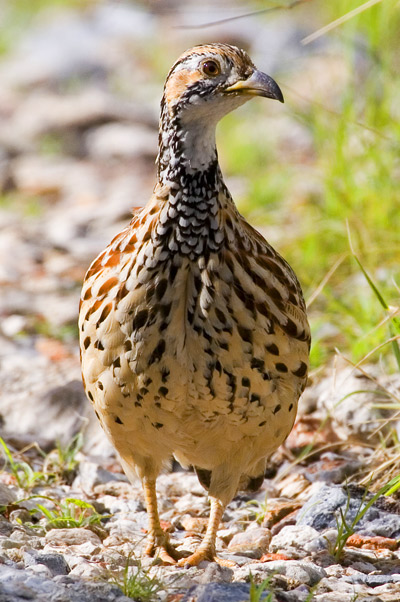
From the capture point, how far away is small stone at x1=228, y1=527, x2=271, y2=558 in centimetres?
429

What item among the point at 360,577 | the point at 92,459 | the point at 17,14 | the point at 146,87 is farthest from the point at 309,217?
the point at 17,14

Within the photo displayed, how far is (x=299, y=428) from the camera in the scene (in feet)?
17.9

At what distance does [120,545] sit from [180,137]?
167cm

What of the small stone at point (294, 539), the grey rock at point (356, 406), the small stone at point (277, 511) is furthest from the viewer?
the grey rock at point (356, 406)

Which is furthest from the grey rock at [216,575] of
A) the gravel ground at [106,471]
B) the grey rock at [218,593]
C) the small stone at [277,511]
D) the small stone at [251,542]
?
the small stone at [277,511]

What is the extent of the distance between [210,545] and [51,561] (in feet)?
2.73

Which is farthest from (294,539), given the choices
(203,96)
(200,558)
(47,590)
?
(203,96)

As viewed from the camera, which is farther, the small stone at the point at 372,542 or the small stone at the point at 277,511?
the small stone at the point at 277,511

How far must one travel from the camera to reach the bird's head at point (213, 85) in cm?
389

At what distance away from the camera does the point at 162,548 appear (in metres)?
4.40

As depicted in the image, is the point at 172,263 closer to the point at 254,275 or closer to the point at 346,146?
the point at 254,275

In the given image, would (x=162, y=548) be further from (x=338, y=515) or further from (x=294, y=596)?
(x=294, y=596)

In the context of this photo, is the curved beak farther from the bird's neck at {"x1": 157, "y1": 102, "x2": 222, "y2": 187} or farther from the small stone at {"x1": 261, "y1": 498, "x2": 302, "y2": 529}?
the small stone at {"x1": 261, "y1": 498, "x2": 302, "y2": 529}

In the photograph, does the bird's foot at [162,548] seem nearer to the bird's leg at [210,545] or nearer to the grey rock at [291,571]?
the bird's leg at [210,545]
